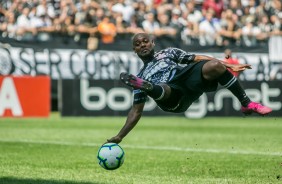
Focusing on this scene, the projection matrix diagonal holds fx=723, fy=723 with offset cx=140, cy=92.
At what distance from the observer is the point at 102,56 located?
2500 centimetres

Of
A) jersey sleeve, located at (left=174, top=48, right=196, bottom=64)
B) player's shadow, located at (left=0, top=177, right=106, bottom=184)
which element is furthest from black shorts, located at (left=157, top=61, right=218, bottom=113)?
player's shadow, located at (left=0, top=177, right=106, bottom=184)

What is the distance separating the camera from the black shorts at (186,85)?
10070 millimetres

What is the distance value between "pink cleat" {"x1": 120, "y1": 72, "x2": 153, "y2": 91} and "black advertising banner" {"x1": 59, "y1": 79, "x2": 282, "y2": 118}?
564 inches

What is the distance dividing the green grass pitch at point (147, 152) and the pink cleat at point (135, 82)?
4.12 ft

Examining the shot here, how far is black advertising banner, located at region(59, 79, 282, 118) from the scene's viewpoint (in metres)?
23.5

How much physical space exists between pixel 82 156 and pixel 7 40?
37.9 ft

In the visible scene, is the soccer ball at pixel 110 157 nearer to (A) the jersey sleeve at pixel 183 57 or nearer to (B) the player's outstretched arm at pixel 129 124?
(B) the player's outstretched arm at pixel 129 124

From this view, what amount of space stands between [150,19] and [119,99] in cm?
362

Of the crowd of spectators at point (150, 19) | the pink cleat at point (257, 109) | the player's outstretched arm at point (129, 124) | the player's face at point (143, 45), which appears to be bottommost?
the crowd of spectators at point (150, 19)

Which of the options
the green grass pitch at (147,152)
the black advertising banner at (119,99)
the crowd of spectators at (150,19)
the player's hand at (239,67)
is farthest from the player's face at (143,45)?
the crowd of spectators at (150,19)

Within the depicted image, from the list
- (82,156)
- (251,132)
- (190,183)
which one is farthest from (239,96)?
(251,132)

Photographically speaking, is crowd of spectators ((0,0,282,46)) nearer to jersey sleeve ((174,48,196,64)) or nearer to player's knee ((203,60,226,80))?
jersey sleeve ((174,48,196,64))

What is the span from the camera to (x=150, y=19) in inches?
1017

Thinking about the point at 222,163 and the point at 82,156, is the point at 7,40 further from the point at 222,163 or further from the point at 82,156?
the point at 222,163
